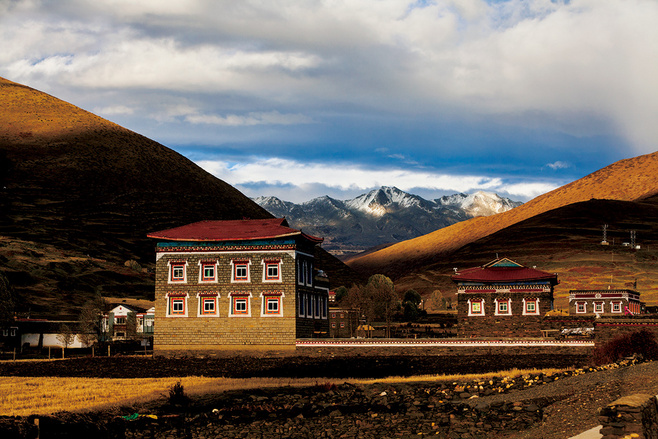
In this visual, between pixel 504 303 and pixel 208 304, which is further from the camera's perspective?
pixel 504 303

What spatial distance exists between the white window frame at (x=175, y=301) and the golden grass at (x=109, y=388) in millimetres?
20688

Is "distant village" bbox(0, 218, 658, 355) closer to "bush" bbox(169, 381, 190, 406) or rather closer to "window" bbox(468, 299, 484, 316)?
"window" bbox(468, 299, 484, 316)

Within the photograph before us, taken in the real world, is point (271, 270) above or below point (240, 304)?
above

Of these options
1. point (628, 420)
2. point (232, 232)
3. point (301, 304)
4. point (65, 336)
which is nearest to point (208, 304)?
point (232, 232)

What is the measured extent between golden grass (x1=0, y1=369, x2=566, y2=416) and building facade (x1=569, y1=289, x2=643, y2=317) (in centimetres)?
7079

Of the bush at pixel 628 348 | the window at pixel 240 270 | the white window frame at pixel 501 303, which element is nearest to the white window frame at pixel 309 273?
the window at pixel 240 270

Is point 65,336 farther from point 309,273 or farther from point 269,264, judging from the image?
point 269,264

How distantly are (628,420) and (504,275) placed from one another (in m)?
54.3

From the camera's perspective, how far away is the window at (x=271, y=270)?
6294 cm

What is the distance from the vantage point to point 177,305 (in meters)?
64.8

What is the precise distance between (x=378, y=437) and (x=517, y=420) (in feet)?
16.0

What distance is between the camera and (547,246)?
7623 inches

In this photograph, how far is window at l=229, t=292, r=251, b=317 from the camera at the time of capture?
63.2 metres

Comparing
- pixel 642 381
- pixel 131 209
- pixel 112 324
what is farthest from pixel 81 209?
pixel 642 381
